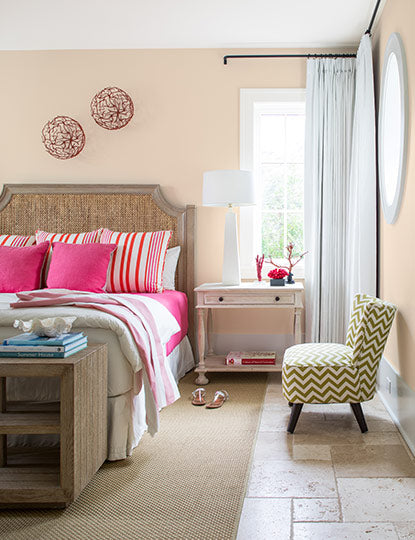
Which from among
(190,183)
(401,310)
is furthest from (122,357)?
(190,183)

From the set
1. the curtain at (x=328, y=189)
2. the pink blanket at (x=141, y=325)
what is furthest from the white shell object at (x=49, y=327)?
the curtain at (x=328, y=189)

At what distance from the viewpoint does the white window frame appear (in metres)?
4.30

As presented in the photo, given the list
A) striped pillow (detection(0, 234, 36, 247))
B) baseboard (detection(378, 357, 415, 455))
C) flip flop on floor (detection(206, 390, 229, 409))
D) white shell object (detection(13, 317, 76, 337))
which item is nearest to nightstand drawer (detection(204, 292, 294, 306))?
flip flop on floor (detection(206, 390, 229, 409))

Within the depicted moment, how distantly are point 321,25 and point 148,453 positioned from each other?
10.3 feet

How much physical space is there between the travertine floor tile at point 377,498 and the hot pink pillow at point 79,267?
6.73 ft

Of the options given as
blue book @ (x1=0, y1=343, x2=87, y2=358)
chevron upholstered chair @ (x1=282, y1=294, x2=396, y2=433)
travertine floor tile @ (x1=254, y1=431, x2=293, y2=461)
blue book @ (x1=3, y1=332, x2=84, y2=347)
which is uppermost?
blue book @ (x1=3, y1=332, x2=84, y2=347)

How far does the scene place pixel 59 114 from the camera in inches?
174

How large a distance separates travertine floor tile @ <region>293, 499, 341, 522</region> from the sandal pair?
128 centimetres

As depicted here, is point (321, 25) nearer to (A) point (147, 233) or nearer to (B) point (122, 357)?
(A) point (147, 233)

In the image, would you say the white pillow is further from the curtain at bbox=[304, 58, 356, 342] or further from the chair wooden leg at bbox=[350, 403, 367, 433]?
the chair wooden leg at bbox=[350, 403, 367, 433]

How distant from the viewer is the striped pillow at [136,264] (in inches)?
151

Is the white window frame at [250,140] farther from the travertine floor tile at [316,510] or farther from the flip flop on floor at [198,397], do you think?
the travertine floor tile at [316,510]

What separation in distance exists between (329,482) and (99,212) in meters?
2.88

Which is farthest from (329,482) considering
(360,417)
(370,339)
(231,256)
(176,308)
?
(231,256)
